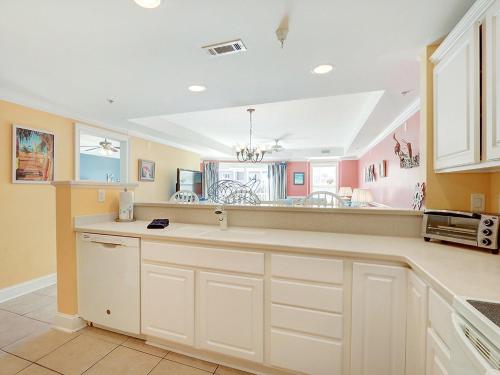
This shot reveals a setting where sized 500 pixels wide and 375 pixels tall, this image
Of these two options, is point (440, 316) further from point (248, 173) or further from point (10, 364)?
point (248, 173)

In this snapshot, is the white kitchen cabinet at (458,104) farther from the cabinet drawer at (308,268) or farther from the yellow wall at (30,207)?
the yellow wall at (30,207)

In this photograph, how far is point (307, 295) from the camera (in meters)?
1.33

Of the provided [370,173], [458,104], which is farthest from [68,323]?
[370,173]

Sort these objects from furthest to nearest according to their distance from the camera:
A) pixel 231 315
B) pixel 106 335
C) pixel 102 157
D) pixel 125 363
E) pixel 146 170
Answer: pixel 102 157, pixel 146 170, pixel 106 335, pixel 125 363, pixel 231 315

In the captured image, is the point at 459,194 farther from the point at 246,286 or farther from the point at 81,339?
the point at 81,339

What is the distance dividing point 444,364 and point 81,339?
7.64 ft

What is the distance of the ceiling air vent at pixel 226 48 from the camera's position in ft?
5.61

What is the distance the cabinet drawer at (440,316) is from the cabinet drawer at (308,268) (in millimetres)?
402

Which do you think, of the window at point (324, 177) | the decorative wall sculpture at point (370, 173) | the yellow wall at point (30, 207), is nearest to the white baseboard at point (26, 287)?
the yellow wall at point (30, 207)

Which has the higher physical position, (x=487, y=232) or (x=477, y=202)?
(x=477, y=202)

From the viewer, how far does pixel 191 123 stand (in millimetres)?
4605

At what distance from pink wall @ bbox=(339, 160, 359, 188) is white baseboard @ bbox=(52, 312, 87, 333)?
7.49 meters

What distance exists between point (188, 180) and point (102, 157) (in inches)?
141

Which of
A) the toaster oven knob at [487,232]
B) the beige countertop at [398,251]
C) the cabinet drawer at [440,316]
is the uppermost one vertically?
the toaster oven knob at [487,232]
